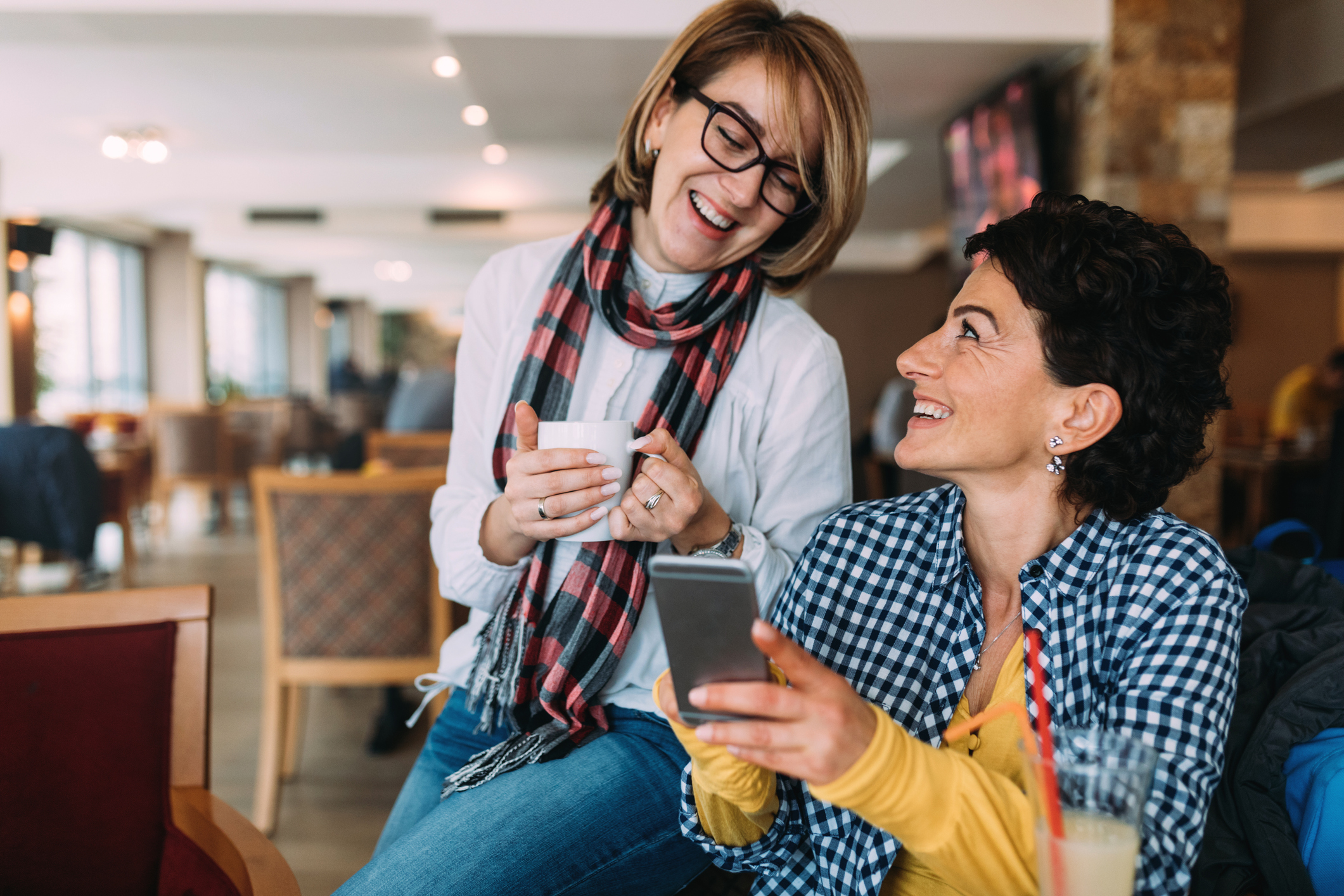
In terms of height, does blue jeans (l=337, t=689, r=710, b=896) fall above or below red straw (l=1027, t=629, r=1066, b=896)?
below

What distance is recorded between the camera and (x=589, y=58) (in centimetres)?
404

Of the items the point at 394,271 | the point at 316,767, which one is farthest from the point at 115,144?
the point at 394,271

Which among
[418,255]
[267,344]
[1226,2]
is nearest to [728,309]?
[1226,2]

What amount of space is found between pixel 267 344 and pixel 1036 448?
16.8m

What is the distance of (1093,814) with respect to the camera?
650 mm

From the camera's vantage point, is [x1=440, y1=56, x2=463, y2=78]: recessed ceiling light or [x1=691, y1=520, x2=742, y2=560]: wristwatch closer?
[x1=691, y1=520, x2=742, y2=560]: wristwatch

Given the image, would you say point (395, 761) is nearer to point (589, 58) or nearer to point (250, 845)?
point (250, 845)

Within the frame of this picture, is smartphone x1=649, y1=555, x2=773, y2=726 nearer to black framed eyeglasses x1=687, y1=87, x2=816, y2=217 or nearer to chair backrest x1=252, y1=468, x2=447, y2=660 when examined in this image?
black framed eyeglasses x1=687, y1=87, x2=816, y2=217

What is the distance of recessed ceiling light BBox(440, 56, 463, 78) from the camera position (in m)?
4.61

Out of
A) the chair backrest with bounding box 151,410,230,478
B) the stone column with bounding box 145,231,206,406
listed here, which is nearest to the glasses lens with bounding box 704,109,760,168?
the chair backrest with bounding box 151,410,230,478

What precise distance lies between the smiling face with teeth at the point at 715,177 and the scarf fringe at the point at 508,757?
2.16ft

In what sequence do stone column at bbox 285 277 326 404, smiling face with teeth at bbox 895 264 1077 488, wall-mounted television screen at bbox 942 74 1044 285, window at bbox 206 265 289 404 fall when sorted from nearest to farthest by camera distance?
smiling face with teeth at bbox 895 264 1077 488
wall-mounted television screen at bbox 942 74 1044 285
window at bbox 206 265 289 404
stone column at bbox 285 277 326 404

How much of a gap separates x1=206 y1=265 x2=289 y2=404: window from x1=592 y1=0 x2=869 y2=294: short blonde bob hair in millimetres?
12955

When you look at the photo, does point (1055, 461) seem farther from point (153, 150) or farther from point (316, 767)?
point (153, 150)
